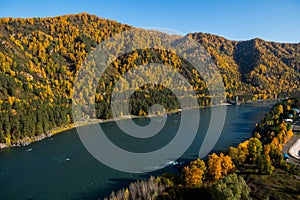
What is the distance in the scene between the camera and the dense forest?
69688mm

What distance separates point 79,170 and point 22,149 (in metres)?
20.3

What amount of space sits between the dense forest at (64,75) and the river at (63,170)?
1006cm

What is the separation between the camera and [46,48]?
118m

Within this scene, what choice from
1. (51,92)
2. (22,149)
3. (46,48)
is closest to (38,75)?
(51,92)

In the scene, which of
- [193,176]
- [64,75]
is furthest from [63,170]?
[64,75]

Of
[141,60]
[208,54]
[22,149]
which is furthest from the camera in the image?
[208,54]

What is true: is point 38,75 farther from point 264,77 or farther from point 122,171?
point 264,77

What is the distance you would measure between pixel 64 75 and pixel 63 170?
72.7 meters

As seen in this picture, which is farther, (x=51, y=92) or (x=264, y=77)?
(x=264, y=77)

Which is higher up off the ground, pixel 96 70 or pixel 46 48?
pixel 46 48

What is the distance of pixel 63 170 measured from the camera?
141 feet

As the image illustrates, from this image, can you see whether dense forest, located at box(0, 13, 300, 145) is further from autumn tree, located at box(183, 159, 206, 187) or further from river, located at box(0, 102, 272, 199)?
autumn tree, located at box(183, 159, 206, 187)

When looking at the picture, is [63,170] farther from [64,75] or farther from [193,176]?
[64,75]

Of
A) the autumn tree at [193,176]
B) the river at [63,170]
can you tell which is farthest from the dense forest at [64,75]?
the autumn tree at [193,176]
